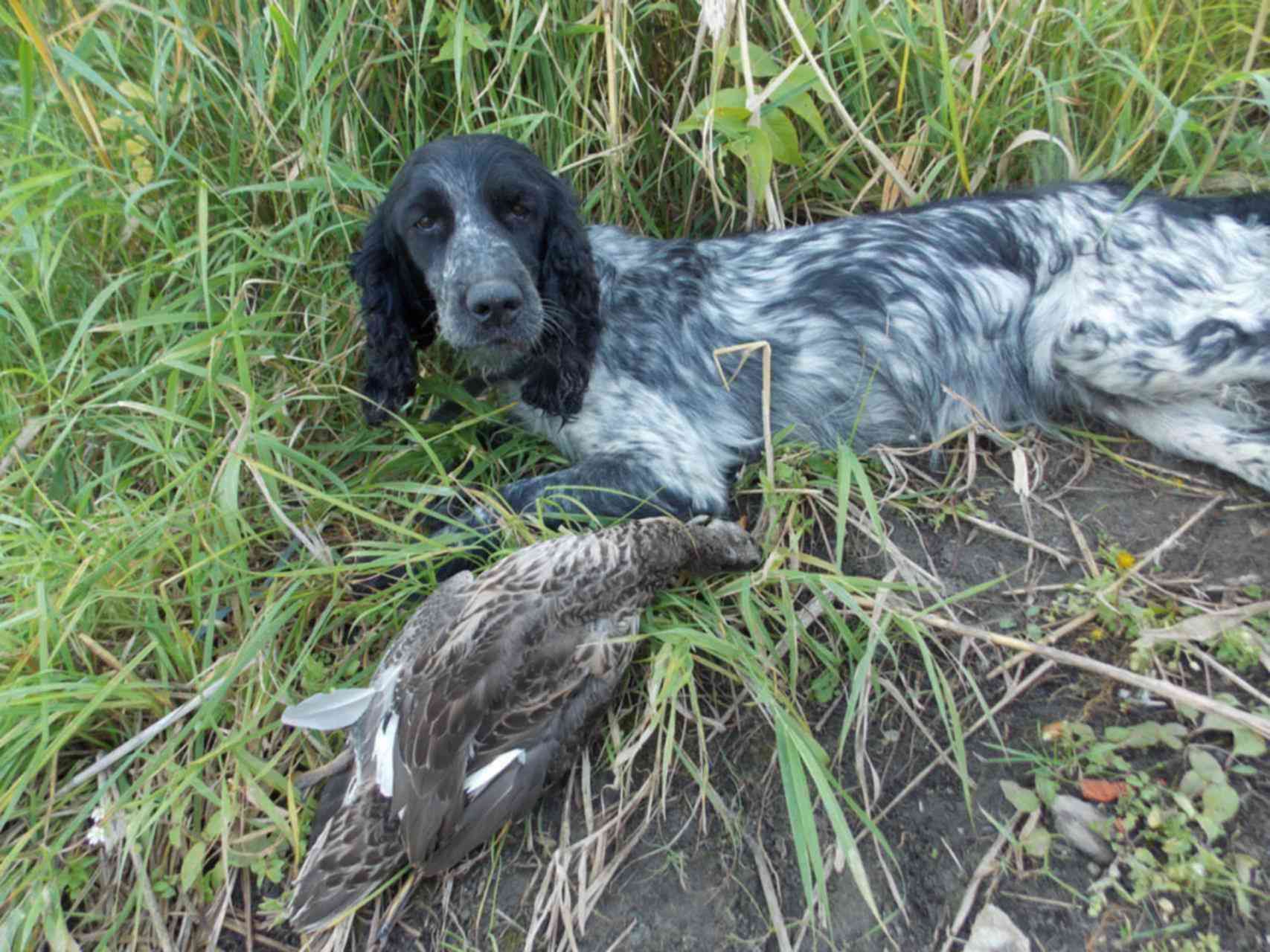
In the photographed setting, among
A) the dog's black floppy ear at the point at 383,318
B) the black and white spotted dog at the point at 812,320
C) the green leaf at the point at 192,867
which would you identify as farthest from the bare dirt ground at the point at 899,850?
the dog's black floppy ear at the point at 383,318

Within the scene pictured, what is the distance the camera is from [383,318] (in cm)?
273

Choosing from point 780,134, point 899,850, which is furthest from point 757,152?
point 899,850

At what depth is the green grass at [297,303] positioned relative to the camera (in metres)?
2.01

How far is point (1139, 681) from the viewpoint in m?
1.85

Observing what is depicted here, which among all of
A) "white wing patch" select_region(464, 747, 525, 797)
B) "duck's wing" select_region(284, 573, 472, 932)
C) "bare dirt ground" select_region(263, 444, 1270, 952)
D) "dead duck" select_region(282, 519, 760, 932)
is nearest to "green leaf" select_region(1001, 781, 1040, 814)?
"bare dirt ground" select_region(263, 444, 1270, 952)

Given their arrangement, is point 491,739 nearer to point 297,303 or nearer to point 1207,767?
point 1207,767

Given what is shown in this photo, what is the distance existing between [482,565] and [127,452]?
1103mm

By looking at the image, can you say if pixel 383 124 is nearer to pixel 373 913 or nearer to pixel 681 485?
pixel 681 485

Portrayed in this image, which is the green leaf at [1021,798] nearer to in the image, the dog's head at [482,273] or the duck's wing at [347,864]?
the duck's wing at [347,864]

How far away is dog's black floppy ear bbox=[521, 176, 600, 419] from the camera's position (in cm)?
Result: 273

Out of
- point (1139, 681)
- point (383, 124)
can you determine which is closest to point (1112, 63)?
point (1139, 681)

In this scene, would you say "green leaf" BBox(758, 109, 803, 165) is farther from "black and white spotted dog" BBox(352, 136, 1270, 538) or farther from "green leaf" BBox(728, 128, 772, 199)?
"black and white spotted dog" BBox(352, 136, 1270, 538)

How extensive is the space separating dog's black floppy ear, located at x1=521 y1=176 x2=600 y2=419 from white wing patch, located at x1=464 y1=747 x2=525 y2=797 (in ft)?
3.80

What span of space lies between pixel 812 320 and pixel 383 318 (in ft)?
4.35
